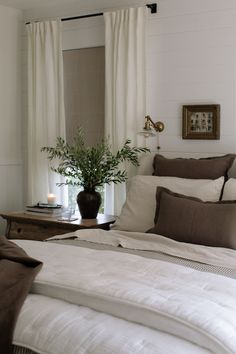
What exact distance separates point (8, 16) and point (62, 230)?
234cm

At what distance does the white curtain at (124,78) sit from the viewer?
13.9ft

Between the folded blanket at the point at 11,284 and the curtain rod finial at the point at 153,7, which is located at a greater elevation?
the curtain rod finial at the point at 153,7

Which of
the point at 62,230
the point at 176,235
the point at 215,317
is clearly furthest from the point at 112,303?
the point at 62,230

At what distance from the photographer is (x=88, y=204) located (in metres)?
4.11

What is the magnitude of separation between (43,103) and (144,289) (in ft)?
10.8

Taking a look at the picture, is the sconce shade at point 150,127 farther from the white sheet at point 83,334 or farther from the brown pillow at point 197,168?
the white sheet at point 83,334

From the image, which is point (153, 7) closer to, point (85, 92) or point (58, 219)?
point (85, 92)

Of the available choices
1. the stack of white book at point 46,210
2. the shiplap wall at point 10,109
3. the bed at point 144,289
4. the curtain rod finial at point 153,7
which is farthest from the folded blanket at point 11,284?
the shiplap wall at point 10,109

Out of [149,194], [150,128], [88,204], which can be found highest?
[150,128]

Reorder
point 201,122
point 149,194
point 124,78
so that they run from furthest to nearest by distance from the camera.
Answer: point 124,78 < point 201,122 < point 149,194

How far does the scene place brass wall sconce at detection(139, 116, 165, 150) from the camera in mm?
4115

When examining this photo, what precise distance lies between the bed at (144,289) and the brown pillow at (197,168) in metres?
0.35

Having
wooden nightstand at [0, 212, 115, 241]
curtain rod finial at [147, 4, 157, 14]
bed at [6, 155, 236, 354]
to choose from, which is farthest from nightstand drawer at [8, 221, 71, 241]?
curtain rod finial at [147, 4, 157, 14]

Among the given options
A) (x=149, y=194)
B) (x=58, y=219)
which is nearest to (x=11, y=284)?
(x=149, y=194)
